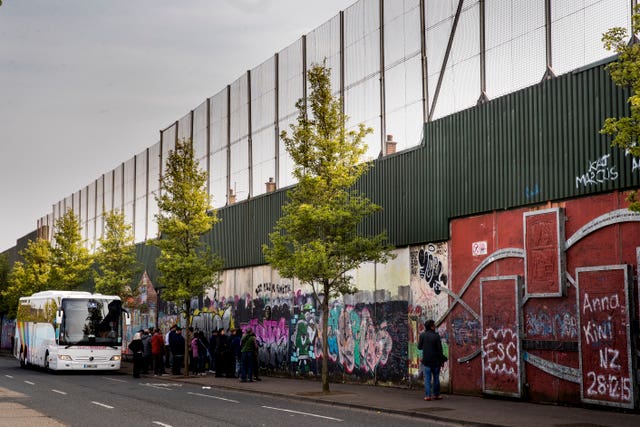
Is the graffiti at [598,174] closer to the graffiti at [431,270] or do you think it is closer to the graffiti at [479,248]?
the graffiti at [479,248]

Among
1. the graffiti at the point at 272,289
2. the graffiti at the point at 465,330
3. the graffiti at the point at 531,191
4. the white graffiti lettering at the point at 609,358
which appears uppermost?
the graffiti at the point at 531,191

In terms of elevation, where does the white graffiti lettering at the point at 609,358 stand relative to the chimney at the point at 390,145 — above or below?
below

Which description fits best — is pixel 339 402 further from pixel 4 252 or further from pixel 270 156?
pixel 4 252

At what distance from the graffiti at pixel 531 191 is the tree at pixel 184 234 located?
16.4m

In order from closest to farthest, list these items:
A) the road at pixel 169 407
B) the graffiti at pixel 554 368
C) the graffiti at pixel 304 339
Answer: the road at pixel 169 407 < the graffiti at pixel 554 368 < the graffiti at pixel 304 339

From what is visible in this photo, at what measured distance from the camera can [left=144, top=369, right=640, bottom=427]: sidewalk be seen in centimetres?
1661

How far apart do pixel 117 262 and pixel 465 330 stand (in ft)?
103

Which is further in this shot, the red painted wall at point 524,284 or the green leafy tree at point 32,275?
the green leafy tree at point 32,275

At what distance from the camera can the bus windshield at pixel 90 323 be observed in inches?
1423

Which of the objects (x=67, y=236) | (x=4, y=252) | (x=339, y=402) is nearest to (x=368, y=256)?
(x=339, y=402)

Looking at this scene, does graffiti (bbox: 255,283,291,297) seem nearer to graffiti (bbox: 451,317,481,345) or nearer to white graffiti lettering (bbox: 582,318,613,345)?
graffiti (bbox: 451,317,481,345)

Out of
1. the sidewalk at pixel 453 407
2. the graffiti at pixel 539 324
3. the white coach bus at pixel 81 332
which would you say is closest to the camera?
the sidewalk at pixel 453 407

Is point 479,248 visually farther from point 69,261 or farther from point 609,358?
point 69,261

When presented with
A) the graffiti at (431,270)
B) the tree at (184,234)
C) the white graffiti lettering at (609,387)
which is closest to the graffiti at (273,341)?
the tree at (184,234)
